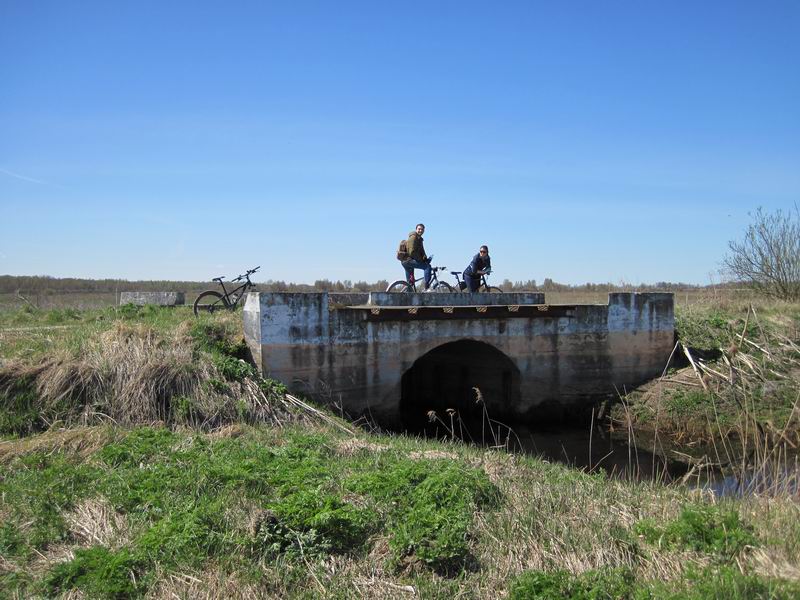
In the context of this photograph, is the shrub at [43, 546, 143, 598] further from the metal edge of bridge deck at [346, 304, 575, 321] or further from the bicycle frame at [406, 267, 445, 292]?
the bicycle frame at [406, 267, 445, 292]

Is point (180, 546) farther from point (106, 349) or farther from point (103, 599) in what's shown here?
point (106, 349)

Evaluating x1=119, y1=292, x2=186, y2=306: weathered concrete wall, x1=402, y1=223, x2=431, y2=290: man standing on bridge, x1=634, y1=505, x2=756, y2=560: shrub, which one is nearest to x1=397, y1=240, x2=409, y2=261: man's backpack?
x1=402, y1=223, x2=431, y2=290: man standing on bridge

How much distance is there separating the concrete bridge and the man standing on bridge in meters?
1.46

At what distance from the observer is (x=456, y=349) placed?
17.4 metres

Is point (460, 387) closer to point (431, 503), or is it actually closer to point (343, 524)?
point (431, 503)

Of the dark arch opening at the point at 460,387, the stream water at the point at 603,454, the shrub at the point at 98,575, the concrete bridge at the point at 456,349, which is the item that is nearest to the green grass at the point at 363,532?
the shrub at the point at 98,575

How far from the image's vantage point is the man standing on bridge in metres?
16.5

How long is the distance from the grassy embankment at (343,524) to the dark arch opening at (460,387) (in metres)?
6.07

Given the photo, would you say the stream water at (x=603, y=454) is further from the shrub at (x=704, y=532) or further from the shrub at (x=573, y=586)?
the shrub at (x=573, y=586)

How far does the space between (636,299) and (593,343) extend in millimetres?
1690

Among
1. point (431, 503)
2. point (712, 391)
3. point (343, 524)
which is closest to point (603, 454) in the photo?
point (712, 391)

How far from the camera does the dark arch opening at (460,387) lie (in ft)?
51.4

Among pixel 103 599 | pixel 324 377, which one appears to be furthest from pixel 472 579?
pixel 324 377

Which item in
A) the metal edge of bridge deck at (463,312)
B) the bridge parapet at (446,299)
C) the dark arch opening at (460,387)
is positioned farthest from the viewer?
the dark arch opening at (460,387)
